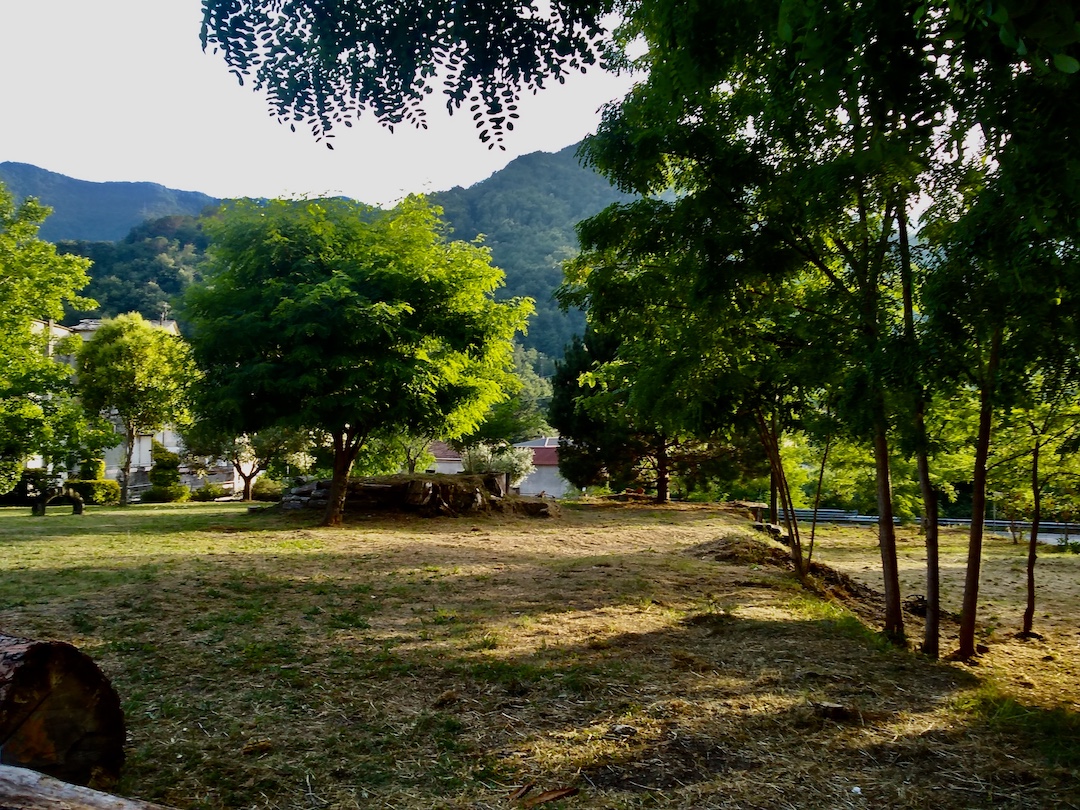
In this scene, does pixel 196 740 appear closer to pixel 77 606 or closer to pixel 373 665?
pixel 373 665

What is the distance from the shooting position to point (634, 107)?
6074mm

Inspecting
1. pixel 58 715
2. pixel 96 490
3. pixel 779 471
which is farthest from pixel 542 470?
pixel 58 715

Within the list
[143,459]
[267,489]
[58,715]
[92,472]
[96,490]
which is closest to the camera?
[58,715]

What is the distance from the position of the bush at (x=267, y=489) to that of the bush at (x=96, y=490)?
588cm

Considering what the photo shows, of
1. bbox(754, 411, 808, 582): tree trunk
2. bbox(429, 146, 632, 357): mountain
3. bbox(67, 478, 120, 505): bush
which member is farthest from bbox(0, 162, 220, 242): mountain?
bbox(754, 411, 808, 582): tree trunk

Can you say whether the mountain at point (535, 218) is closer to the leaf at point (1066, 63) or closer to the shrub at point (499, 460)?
the shrub at point (499, 460)

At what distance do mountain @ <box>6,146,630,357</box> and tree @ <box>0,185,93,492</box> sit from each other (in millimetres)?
20049

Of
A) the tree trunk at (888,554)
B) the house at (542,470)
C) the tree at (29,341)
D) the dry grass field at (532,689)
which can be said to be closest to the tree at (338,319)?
the dry grass field at (532,689)

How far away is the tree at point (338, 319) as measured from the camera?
11.9m

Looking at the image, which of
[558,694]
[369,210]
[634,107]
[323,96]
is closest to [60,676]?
[558,694]

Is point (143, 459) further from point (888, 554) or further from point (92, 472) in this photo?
point (888, 554)

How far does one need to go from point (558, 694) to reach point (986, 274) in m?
3.55

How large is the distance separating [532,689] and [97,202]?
373 feet

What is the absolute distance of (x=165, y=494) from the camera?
989 inches
